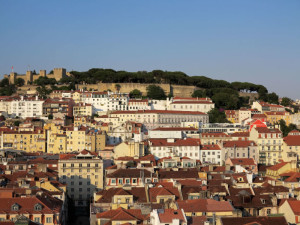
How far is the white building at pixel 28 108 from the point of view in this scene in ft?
356

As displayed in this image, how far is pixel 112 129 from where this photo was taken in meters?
92.2

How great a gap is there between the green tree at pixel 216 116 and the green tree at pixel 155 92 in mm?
17447

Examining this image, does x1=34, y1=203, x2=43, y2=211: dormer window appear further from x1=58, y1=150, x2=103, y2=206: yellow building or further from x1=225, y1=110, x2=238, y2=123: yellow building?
x1=225, y1=110, x2=238, y2=123: yellow building

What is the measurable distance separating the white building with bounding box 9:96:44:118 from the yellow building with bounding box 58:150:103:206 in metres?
47.8

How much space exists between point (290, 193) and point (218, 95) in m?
78.5

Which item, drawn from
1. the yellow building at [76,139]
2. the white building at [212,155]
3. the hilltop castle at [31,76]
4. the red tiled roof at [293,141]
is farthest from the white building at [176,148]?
the hilltop castle at [31,76]

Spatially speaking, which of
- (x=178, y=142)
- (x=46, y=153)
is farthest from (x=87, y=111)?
(x=178, y=142)

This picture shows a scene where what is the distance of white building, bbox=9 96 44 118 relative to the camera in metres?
108

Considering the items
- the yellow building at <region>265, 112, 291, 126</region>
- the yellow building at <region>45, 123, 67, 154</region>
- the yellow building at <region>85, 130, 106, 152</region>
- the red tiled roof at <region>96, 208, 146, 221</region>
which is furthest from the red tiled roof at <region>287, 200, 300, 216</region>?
the yellow building at <region>265, 112, 291, 126</region>

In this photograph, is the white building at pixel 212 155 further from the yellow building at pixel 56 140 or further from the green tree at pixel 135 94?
the green tree at pixel 135 94

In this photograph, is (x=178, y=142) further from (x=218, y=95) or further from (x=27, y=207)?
(x=218, y=95)

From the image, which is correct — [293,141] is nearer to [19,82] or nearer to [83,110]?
[83,110]

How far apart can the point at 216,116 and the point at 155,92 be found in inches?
823

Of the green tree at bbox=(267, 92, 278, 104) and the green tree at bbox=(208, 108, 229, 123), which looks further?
the green tree at bbox=(267, 92, 278, 104)
